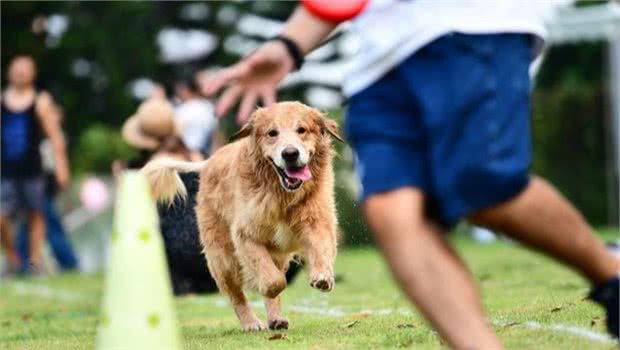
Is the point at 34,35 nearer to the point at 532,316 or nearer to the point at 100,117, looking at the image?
the point at 100,117

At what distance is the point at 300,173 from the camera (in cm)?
718

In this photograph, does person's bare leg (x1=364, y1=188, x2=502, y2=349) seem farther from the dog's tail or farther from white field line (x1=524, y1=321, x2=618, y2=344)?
the dog's tail

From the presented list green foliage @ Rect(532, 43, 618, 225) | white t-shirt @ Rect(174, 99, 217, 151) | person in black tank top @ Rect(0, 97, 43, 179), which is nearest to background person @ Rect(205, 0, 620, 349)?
white t-shirt @ Rect(174, 99, 217, 151)

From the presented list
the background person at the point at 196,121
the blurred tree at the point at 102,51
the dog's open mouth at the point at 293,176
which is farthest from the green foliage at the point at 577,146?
the dog's open mouth at the point at 293,176

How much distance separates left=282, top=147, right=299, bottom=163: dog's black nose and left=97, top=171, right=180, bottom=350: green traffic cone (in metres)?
2.21

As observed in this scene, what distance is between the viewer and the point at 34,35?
105 ft

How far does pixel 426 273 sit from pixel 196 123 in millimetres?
10117

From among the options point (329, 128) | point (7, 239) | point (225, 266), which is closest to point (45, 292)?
point (7, 239)

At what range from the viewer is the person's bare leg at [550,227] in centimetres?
443

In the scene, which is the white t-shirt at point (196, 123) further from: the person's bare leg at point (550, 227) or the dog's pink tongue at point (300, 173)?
the person's bare leg at point (550, 227)

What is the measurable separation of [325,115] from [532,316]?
1446mm

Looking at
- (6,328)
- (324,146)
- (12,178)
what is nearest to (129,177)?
(324,146)

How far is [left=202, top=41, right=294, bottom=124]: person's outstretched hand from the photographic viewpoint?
13.5ft

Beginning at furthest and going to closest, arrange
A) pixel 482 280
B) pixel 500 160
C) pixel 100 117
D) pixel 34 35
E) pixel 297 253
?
pixel 100 117 < pixel 34 35 < pixel 482 280 < pixel 297 253 < pixel 500 160
